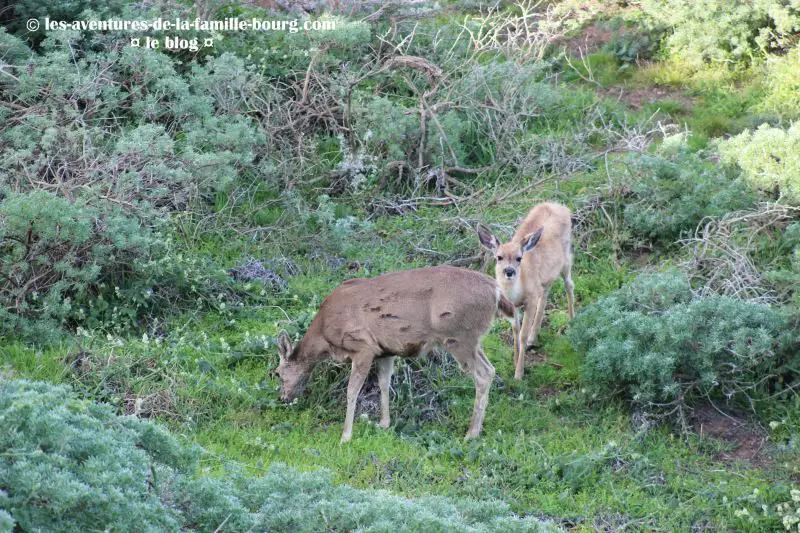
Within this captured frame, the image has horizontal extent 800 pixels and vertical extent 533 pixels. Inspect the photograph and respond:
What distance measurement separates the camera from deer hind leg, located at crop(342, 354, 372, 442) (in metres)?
9.21

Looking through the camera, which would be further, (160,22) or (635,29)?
(635,29)

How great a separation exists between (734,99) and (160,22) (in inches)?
285

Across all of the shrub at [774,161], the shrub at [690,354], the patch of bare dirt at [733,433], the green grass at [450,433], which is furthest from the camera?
the shrub at [774,161]

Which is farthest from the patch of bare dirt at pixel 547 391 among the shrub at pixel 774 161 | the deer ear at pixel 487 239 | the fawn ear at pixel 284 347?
the shrub at pixel 774 161

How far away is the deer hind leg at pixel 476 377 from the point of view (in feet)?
30.4

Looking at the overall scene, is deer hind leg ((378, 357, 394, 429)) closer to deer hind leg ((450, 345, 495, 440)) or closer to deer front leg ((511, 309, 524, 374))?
deer hind leg ((450, 345, 495, 440))

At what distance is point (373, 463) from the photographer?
8.63 metres

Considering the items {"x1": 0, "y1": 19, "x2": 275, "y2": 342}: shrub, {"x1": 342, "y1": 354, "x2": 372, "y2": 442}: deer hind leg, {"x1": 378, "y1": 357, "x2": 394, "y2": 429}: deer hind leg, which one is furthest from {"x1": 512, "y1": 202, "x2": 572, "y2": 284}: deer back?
{"x1": 0, "y1": 19, "x2": 275, "y2": 342}: shrub

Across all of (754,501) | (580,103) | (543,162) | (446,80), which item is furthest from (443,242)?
(754,501)

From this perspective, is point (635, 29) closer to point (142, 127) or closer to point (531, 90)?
point (531, 90)

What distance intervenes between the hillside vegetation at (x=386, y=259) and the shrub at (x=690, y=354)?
0.03m

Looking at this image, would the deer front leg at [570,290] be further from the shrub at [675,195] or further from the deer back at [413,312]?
the deer back at [413,312]

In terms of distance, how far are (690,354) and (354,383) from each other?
8.87ft

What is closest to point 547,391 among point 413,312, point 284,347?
point 413,312
